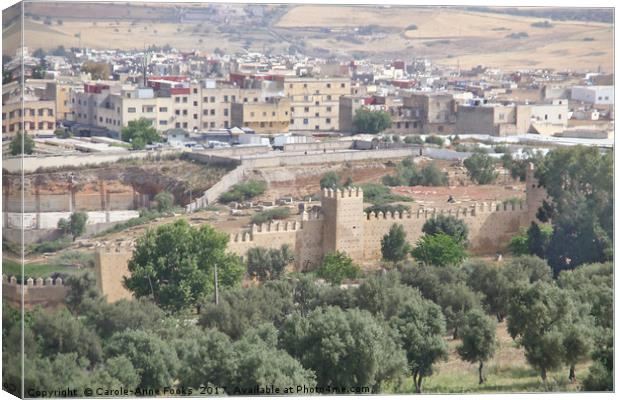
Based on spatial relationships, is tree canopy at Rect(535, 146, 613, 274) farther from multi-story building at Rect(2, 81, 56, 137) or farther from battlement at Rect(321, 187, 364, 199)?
multi-story building at Rect(2, 81, 56, 137)

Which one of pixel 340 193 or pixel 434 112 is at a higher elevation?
pixel 340 193

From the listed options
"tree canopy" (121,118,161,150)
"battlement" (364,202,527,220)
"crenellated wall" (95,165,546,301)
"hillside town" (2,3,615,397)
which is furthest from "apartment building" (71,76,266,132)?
"crenellated wall" (95,165,546,301)

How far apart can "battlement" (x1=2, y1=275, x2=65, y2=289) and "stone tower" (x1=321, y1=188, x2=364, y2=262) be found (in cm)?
329

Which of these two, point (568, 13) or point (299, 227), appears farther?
point (299, 227)

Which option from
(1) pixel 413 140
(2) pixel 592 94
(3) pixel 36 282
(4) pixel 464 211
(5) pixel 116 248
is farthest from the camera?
(2) pixel 592 94

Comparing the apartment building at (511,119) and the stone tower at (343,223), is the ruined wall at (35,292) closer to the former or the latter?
the stone tower at (343,223)

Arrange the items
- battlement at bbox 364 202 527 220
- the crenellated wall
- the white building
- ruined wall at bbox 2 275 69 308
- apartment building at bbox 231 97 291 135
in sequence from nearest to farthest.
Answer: ruined wall at bbox 2 275 69 308
the crenellated wall
battlement at bbox 364 202 527 220
the white building
apartment building at bbox 231 97 291 135

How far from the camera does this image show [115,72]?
101 ft

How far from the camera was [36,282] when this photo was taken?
14.6 m

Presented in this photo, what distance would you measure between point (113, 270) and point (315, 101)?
13521 millimetres

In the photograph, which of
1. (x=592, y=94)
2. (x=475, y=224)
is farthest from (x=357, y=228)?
(x=592, y=94)

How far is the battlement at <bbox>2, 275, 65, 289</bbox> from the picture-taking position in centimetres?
1294

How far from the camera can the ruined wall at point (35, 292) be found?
42.3ft

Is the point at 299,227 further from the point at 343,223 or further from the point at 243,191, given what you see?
the point at 243,191
